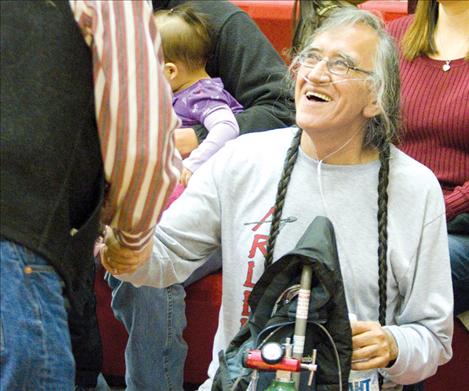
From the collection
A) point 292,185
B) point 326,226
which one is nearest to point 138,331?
point 292,185

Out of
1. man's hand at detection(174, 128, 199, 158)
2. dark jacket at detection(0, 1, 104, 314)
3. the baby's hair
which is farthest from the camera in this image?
the baby's hair

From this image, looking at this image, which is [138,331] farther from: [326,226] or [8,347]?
[8,347]

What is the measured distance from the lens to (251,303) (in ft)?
6.47

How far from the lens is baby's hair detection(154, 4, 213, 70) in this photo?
3.31 m

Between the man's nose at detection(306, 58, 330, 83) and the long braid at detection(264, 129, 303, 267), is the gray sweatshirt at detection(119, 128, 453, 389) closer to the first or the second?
the long braid at detection(264, 129, 303, 267)

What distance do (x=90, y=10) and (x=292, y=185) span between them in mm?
761

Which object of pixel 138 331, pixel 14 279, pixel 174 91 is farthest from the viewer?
pixel 174 91

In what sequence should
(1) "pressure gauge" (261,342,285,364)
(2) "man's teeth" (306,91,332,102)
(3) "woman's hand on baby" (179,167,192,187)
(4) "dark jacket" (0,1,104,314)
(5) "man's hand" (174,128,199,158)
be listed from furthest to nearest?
(5) "man's hand" (174,128,199,158) → (3) "woman's hand on baby" (179,167,192,187) → (2) "man's teeth" (306,91,332,102) → (1) "pressure gauge" (261,342,285,364) → (4) "dark jacket" (0,1,104,314)

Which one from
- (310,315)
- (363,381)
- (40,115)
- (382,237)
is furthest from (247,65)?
(40,115)

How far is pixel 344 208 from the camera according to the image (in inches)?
87.4

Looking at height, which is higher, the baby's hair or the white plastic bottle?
the baby's hair

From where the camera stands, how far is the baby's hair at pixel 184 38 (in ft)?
10.8

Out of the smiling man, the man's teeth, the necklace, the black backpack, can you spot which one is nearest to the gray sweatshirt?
the smiling man

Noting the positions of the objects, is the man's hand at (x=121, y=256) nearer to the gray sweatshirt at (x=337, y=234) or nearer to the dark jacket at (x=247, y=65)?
the gray sweatshirt at (x=337, y=234)
